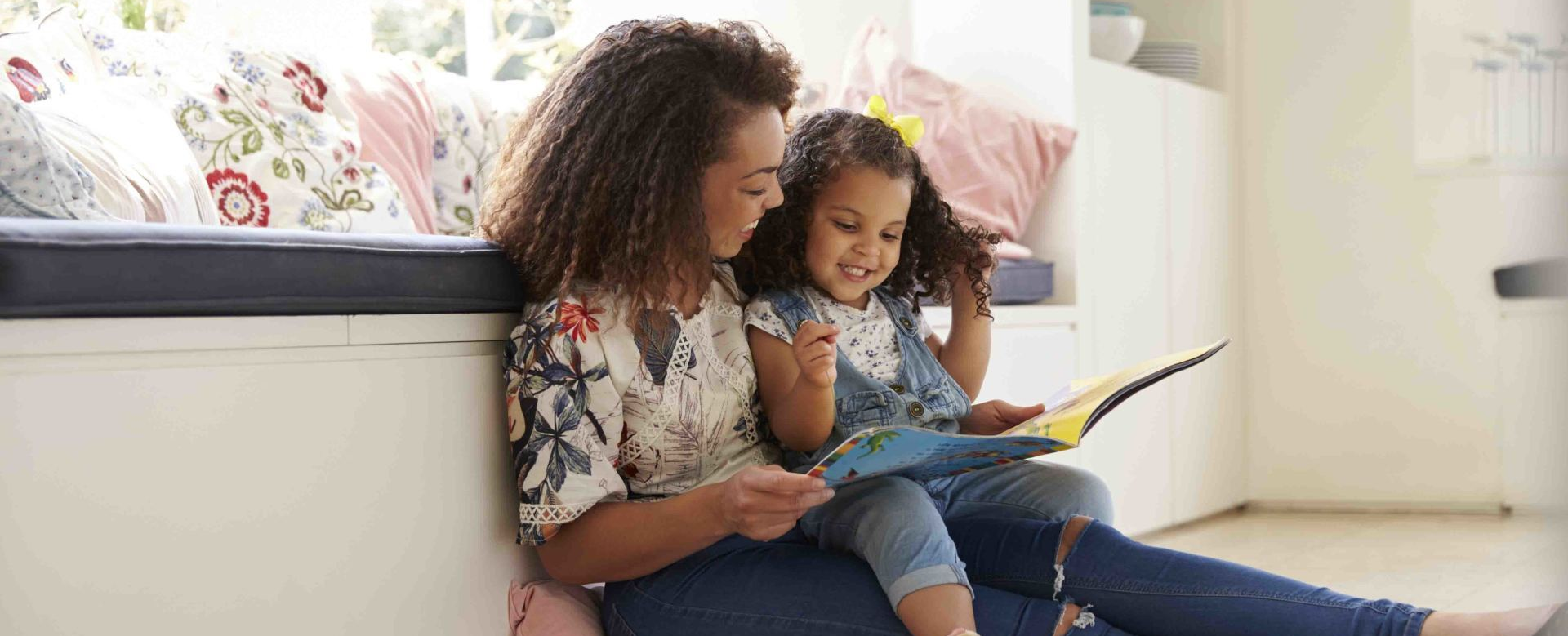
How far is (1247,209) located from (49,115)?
278cm

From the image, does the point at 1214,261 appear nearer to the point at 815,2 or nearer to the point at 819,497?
the point at 815,2

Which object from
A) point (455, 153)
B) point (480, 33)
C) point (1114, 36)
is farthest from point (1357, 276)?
point (455, 153)

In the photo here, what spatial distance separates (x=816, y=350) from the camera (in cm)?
114

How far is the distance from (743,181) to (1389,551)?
2.06 metres

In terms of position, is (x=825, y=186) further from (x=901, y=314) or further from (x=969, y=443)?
(x=969, y=443)

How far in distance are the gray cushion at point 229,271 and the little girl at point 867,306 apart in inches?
11.8

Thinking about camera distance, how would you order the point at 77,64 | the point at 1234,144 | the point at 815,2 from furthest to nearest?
the point at 1234,144, the point at 815,2, the point at 77,64

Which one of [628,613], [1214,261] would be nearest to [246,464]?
[628,613]

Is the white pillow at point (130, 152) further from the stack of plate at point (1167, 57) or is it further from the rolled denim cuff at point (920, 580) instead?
the stack of plate at point (1167, 57)

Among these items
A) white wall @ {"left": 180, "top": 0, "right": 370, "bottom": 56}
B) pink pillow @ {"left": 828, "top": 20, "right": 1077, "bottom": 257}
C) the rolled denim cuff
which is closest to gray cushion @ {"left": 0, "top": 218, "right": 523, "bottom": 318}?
the rolled denim cuff

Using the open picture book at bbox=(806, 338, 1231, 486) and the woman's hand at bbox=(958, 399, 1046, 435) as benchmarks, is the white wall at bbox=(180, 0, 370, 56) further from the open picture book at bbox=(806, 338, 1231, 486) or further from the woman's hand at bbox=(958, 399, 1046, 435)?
the open picture book at bbox=(806, 338, 1231, 486)

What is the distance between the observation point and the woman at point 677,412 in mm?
1110

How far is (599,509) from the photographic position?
3.70ft

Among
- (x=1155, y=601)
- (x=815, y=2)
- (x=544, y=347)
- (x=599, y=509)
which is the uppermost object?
(x=815, y=2)
